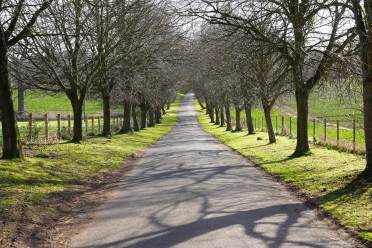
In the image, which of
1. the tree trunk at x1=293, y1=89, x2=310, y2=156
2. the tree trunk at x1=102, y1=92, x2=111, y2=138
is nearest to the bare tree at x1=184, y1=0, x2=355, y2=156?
the tree trunk at x1=293, y1=89, x2=310, y2=156

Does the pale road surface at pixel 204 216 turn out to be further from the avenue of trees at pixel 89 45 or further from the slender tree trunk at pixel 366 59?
the avenue of trees at pixel 89 45

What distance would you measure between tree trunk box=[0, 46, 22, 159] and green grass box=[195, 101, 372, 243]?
25.7ft

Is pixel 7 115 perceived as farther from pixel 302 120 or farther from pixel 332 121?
pixel 332 121

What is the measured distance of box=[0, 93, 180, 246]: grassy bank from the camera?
928 centimetres

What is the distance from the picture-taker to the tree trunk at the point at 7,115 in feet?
49.3

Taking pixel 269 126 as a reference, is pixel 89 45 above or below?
above

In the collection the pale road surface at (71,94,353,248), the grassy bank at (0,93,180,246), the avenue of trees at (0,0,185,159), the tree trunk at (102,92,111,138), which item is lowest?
the pale road surface at (71,94,353,248)

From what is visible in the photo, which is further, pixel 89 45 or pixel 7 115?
pixel 89 45

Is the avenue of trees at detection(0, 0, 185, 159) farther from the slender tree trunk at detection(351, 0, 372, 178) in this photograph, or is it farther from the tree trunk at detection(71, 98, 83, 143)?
the slender tree trunk at detection(351, 0, 372, 178)

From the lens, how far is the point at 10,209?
9188 millimetres

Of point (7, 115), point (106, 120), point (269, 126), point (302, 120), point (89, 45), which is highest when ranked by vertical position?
point (89, 45)

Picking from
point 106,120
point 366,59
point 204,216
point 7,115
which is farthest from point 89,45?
point 204,216

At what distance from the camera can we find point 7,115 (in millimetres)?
15250

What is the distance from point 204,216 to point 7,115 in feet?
28.6
